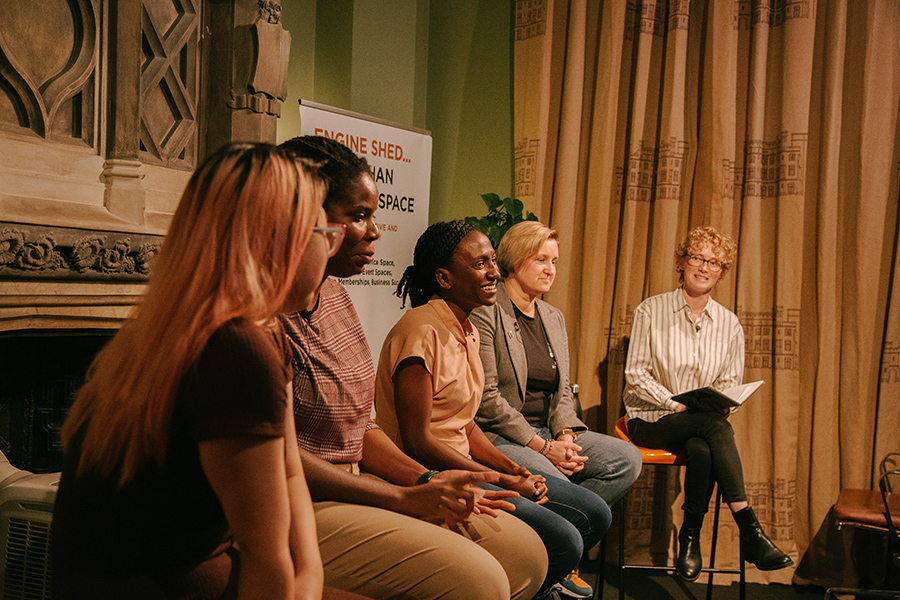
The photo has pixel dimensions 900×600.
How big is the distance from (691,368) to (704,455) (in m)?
0.44

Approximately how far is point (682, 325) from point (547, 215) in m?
0.93

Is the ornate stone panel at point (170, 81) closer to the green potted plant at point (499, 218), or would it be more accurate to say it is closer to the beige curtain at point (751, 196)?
the green potted plant at point (499, 218)

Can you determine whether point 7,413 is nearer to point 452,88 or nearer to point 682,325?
point 682,325

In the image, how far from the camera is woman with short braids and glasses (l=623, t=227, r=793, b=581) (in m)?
2.91

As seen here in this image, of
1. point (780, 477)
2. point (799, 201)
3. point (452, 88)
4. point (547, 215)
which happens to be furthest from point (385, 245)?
point (780, 477)

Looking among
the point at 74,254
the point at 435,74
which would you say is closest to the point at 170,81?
the point at 74,254

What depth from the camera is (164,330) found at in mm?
848

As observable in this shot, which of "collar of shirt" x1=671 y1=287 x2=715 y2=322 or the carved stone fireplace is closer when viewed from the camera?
the carved stone fireplace

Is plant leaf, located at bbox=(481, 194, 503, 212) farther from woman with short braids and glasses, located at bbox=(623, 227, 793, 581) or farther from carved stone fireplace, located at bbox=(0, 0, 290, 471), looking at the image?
carved stone fireplace, located at bbox=(0, 0, 290, 471)

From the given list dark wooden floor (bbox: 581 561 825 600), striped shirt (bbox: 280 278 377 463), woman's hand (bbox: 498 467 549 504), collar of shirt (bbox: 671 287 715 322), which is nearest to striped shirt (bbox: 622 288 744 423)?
collar of shirt (bbox: 671 287 715 322)

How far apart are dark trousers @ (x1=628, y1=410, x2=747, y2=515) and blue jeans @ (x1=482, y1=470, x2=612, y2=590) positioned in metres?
0.90

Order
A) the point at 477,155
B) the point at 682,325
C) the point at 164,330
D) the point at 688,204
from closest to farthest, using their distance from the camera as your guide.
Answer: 1. the point at 164,330
2. the point at 682,325
3. the point at 688,204
4. the point at 477,155

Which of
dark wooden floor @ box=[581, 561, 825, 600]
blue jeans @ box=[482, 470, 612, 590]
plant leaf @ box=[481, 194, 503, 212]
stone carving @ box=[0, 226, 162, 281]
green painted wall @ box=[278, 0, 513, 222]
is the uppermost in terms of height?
green painted wall @ box=[278, 0, 513, 222]

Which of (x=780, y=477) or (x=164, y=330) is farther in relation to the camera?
(x=780, y=477)
